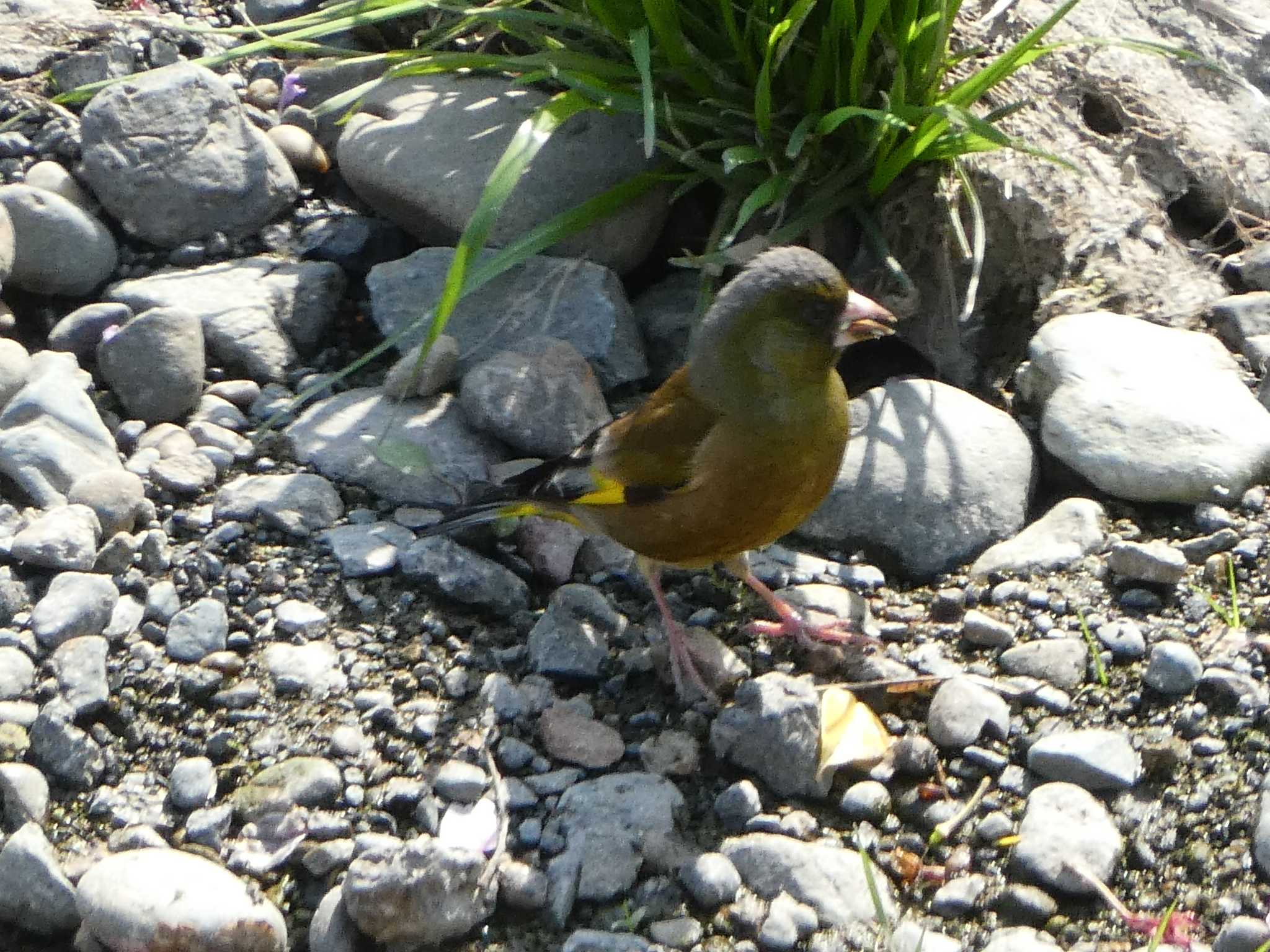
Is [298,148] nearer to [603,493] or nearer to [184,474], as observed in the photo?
[184,474]

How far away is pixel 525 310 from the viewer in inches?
170

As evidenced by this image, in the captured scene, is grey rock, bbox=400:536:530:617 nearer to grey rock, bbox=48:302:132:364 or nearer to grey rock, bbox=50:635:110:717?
grey rock, bbox=50:635:110:717

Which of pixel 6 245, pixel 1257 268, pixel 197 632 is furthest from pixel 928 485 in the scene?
pixel 6 245

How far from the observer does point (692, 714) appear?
3312mm

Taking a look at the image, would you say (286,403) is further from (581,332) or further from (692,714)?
(692,714)

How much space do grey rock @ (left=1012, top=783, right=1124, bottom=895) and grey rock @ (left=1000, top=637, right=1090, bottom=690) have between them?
37 cm

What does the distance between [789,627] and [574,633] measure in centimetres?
51

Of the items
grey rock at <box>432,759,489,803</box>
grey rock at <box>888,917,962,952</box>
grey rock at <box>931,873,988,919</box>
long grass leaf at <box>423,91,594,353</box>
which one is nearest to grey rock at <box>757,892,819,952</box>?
grey rock at <box>888,917,962,952</box>

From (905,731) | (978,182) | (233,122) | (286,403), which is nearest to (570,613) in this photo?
(905,731)

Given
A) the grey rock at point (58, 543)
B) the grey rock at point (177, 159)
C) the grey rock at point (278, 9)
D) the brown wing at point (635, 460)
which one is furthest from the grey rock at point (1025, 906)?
the grey rock at point (278, 9)

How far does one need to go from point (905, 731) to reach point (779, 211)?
159 cm

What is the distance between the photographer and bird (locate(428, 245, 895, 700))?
3.29m

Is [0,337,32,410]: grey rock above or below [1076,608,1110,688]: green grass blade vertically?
above

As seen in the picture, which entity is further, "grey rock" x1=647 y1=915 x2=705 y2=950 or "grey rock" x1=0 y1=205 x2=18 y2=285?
"grey rock" x1=0 y1=205 x2=18 y2=285
